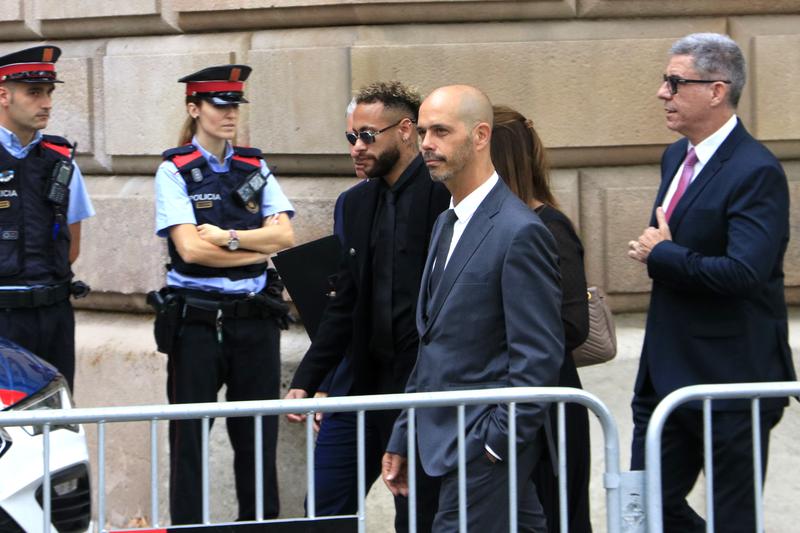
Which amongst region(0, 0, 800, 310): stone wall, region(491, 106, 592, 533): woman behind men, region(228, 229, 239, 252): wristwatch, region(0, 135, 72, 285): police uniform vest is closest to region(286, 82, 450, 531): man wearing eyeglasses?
region(491, 106, 592, 533): woman behind men

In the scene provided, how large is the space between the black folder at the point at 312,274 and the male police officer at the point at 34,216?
1110 mm

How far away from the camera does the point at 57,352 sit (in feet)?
19.4

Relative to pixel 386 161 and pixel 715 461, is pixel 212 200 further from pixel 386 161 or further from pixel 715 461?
pixel 715 461

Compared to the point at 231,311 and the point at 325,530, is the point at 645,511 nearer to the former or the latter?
the point at 325,530

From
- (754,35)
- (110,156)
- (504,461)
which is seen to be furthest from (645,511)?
(110,156)

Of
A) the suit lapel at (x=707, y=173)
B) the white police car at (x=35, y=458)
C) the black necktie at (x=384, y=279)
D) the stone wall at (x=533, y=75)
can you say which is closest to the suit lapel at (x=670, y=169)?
the suit lapel at (x=707, y=173)

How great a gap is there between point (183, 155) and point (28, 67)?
0.88 m

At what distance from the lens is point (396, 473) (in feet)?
12.9

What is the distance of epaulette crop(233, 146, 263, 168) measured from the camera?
567 centimetres

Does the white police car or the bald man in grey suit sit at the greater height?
the bald man in grey suit

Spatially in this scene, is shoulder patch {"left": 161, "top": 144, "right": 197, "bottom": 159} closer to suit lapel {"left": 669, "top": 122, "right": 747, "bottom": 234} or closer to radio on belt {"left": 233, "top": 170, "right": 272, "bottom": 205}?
radio on belt {"left": 233, "top": 170, "right": 272, "bottom": 205}

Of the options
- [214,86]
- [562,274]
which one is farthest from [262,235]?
[562,274]

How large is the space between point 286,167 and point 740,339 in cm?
282

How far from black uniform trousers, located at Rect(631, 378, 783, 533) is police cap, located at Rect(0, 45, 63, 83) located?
2.94m
